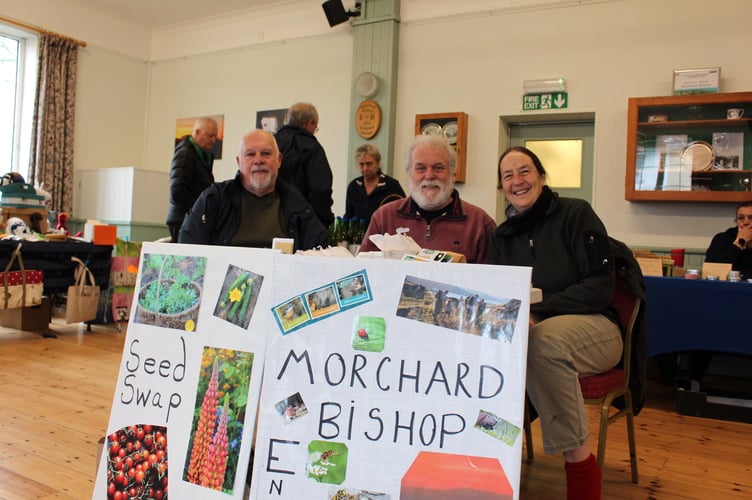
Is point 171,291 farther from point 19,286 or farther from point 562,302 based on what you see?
point 19,286

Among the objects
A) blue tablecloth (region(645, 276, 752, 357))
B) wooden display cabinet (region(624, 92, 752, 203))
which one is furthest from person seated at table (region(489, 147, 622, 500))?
wooden display cabinet (region(624, 92, 752, 203))

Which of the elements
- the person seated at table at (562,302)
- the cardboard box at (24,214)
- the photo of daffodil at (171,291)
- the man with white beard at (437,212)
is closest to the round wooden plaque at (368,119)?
the cardboard box at (24,214)

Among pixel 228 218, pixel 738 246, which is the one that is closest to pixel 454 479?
pixel 228 218

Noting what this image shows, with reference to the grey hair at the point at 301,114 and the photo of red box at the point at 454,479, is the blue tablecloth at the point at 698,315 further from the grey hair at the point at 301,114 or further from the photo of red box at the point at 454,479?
the photo of red box at the point at 454,479

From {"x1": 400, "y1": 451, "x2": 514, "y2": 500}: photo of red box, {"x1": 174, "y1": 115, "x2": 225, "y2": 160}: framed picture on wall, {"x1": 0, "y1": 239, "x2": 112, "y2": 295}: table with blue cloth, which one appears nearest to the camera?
{"x1": 400, "y1": 451, "x2": 514, "y2": 500}: photo of red box

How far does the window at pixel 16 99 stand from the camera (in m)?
6.52

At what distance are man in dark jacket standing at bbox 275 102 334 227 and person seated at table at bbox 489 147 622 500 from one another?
143 centimetres

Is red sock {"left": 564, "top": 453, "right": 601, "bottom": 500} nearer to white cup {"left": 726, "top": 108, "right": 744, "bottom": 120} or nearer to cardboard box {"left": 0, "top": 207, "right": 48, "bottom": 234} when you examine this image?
white cup {"left": 726, "top": 108, "right": 744, "bottom": 120}

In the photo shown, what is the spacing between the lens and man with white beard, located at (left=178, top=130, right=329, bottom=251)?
7.63ft

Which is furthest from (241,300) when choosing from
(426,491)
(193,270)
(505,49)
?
(505,49)

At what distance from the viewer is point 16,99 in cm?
662

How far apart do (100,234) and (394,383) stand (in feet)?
13.5

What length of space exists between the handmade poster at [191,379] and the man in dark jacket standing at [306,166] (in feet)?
5.89

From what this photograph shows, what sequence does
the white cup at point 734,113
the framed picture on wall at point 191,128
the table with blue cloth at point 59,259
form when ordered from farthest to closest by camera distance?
the framed picture on wall at point 191,128, the white cup at point 734,113, the table with blue cloth at point 59,259
